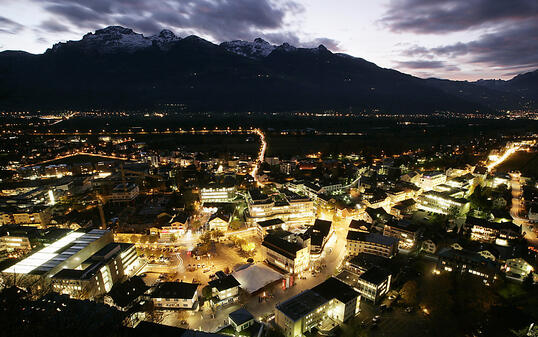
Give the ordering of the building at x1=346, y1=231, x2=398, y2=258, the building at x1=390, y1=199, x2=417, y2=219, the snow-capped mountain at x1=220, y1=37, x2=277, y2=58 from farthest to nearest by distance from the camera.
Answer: the snow-capped mountain at x1=220, y1=37, x2=277, y2=58 < the building at x1=390, y1=199, x2=417, y2=219 < the building at x1=346, y1=231, x2=398, y2=258

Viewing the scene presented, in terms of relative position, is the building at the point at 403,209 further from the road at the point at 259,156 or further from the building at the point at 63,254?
the building at the point at 63,254

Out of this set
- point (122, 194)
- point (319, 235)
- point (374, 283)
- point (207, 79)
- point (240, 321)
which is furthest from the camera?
point (207, 79)

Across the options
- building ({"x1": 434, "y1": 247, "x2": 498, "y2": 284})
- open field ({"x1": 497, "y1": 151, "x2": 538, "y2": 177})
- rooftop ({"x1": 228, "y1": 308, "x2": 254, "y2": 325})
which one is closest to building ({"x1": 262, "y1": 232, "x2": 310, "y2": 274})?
rooftop ({"x1": 228, "y1": 308, "x2": 254, "y2": 325})

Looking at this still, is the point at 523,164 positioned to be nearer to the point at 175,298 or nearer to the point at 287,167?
the point at 287,167

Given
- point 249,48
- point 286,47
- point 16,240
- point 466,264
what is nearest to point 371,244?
point 466,264

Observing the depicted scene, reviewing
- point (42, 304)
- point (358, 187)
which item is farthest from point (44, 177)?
point (358, 187)

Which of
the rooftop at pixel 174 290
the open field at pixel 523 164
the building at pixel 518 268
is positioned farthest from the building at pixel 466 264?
the open field at pixel 523 164

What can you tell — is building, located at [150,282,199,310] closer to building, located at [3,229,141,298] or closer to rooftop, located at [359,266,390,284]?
building, located at [3,229,141,298]

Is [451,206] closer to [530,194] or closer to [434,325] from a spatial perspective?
[530,194]
